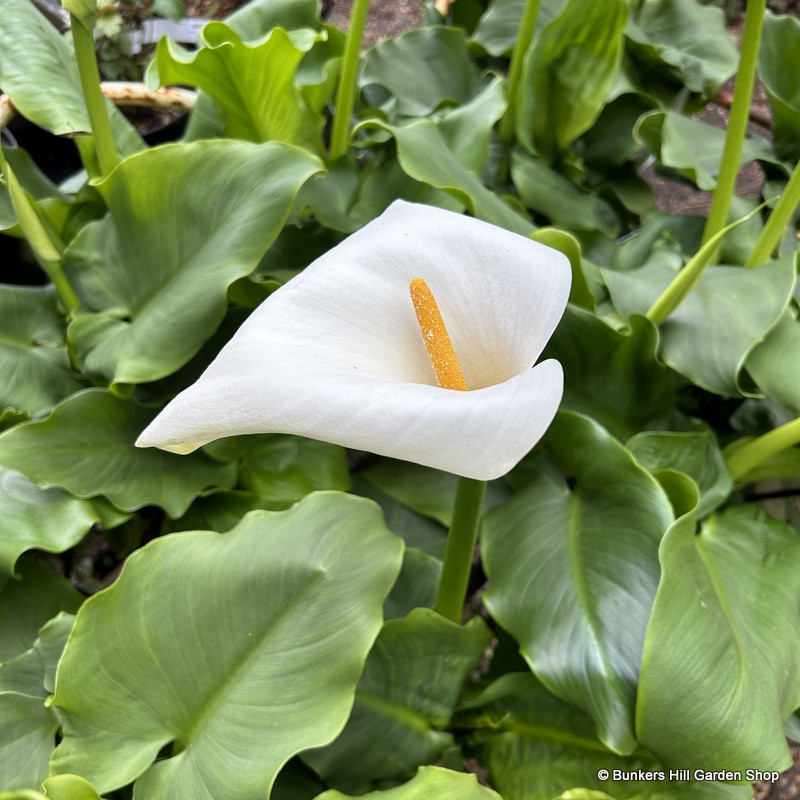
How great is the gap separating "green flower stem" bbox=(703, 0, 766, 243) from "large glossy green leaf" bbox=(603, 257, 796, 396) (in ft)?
0.22

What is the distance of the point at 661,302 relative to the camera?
61 cm

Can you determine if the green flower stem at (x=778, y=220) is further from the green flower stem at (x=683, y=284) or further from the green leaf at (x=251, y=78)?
the green leaf at (x=251, y=78)

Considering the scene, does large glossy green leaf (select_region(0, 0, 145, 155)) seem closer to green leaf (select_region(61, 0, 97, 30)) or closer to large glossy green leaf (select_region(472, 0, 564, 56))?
green leaf (select_region(61, 0, 97, 30))

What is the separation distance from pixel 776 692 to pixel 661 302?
12.3 inches

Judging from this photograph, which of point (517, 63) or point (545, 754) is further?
point (517, 63)

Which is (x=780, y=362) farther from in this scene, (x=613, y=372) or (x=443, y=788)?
(x=443, y=788)

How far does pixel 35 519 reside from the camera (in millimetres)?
536

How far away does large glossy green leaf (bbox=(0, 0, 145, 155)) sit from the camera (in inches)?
26.1

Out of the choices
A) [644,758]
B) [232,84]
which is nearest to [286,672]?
[644,758]

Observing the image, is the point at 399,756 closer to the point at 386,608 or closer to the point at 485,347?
the point at 386,608

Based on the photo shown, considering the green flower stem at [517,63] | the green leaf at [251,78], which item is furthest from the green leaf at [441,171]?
the green flower stem at [517,63]

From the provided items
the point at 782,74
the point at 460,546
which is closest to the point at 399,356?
the point at 460,546

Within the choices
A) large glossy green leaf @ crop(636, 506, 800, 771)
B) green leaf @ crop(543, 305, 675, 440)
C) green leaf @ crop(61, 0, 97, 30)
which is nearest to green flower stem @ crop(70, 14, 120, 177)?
green leaf @ crop(61, 0, 97, 30)

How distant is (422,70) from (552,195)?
10.3 inches
